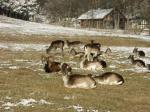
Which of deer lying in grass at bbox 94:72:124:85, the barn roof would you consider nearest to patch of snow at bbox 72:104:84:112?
deer lying in grass at bbox 94:72:124:85

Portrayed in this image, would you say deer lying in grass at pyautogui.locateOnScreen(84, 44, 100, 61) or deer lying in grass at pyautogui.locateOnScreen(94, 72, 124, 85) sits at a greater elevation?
deer lying in grass at pyautogui.locateOnScreen(84, 44, 100, 61)

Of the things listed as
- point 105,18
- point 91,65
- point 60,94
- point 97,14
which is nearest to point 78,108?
point 60,94

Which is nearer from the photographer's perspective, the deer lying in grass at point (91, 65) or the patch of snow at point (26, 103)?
the patch of snow at point (26, 103)

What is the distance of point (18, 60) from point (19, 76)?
5.83 m

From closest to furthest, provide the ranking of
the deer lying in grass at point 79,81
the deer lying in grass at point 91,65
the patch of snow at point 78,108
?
the patch of snow at point 78,108 → the deer lying in grass at point 79,81 → the deer lying in grass at point 91,65

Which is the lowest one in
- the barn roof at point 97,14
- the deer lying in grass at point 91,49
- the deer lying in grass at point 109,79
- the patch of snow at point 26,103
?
the patch of snow at point 26,103

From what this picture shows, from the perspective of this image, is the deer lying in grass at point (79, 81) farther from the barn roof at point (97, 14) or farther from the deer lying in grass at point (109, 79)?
the barn roof at point (97, 14)

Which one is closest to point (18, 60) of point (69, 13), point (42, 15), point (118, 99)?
point (118, 99)

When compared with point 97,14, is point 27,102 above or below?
below

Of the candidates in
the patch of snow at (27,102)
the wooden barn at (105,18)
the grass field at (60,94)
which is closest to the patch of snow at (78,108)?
the grass field at (60,94)

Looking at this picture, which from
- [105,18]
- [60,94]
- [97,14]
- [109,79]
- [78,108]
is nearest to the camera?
[78,108]

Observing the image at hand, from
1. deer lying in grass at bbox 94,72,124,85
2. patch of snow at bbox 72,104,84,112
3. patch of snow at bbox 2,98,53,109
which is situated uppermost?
deer lying in grass at bbox 94,72,124,85

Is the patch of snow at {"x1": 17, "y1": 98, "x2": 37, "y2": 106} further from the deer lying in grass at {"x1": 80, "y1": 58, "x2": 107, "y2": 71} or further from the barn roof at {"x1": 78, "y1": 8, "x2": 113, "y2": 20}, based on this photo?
the barn roof at {"x1": 78, "y1": 8, "x2": 113, "y2": 20}

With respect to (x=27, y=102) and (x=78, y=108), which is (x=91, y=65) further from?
(x=78, y=108)
